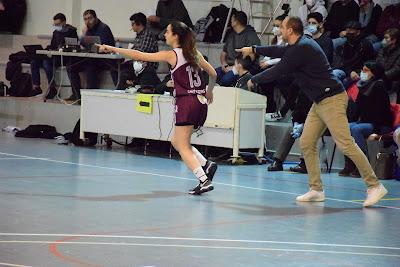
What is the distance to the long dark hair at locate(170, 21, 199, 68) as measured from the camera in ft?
34.4

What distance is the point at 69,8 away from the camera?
72.0 ft

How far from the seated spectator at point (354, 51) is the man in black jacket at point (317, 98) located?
465cm

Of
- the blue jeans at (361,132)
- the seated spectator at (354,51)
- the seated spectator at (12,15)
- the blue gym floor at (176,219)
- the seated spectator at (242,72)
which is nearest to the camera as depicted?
the blue gym floor at (176,219)

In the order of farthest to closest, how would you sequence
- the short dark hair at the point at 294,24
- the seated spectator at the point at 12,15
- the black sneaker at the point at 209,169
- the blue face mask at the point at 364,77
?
the seated spectator at the point at 12,15
the blue face mask at the point at 364,77
the black sneaker at the point at 209,169
the short dark hair at the point at 294,24

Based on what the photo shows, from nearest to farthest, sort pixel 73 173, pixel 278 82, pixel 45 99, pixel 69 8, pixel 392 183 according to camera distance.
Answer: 1. pixel 73 173
2. pixel 392 183
3. pixel 278 82
4. pixel 45 99
5. pixel 69 8

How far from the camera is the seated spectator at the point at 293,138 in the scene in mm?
13570

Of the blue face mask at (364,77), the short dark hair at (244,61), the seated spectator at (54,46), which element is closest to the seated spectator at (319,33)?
the short dark hair at (244,61)

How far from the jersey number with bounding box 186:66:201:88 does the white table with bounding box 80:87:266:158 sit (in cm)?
352

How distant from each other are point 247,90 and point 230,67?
1705mm

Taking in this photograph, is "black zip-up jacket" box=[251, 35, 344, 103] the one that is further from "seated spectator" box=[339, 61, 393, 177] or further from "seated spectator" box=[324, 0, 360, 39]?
"seated spectator" box=[324, 0, 360, 39]

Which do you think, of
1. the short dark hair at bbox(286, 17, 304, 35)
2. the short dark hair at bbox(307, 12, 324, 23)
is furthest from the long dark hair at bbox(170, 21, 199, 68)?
the short dark hair at bbox(307, 12, 324, 23)

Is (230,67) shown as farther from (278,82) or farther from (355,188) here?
(355,188)

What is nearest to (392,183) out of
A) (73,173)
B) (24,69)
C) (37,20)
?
(73,173)

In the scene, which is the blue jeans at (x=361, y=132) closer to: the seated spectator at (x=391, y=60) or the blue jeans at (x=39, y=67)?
the seated spectator at (x=391, y=60)
